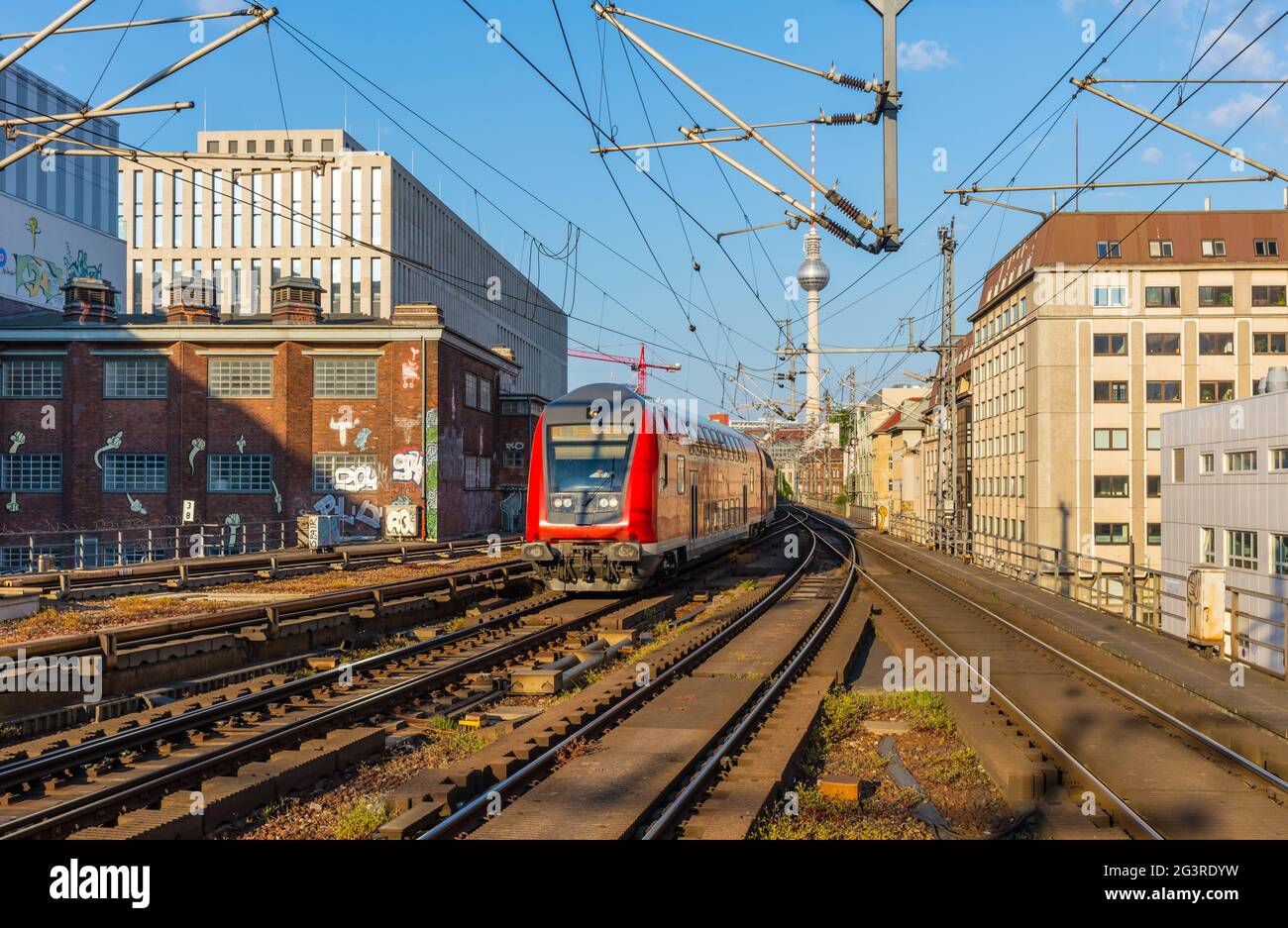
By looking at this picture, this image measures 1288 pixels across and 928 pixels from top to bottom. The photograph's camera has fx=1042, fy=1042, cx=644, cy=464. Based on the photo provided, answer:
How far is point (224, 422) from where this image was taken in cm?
4206

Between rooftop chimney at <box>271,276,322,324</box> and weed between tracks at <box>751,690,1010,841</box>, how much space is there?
36176 millimetres

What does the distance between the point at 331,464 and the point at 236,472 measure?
12.8ft

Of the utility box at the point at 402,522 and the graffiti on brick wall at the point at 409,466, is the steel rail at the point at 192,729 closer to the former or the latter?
the utility box at the point at 402,522

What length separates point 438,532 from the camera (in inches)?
1676

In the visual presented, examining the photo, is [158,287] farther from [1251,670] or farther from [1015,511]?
[1251,670]

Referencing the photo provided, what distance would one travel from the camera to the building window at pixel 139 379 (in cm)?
4200

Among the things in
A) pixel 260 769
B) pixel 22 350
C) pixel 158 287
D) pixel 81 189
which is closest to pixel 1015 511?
pixel 22 350

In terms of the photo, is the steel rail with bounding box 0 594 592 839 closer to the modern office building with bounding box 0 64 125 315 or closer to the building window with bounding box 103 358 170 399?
the building window with bounding box 103 358 170 399

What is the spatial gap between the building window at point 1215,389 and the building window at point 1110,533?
24.6ft

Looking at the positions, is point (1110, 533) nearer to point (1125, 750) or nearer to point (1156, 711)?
point (1156, 711)

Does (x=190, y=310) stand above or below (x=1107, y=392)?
above

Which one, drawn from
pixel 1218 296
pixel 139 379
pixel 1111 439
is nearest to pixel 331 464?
pixel 139 379

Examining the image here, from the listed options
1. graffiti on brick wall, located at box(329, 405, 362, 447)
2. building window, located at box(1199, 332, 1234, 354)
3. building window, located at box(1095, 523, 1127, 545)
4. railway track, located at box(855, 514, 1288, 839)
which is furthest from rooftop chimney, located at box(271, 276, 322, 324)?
building window, located at box(1199, 332, 1234, 354)
